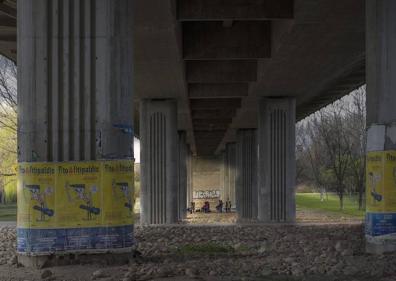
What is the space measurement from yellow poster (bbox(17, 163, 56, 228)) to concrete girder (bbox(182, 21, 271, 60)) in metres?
10.7

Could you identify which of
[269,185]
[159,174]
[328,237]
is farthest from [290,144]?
[328,237]

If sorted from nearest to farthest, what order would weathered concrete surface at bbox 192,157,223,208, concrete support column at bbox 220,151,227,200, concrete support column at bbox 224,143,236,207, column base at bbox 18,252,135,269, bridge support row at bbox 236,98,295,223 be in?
column base at bbox 18,252,135,269, bridge support row at bbox 236,98,295,223, concrete support column at bbox 224,143,236,207, concrete support column at bbox 220,151,227,200, weathered concrete surface at bbox 192,157,223,208

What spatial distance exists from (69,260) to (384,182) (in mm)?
6553

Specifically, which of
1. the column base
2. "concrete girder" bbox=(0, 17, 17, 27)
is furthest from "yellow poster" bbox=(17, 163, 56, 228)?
"concrete girder" bbox=(0, 17, 17, 27)

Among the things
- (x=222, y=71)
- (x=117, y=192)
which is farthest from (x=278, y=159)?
(x=117, y=192)

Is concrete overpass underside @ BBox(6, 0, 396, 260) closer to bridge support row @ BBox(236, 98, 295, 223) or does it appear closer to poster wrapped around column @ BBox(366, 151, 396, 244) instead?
bridge support row @ BBox(236, 98, 295, 223)

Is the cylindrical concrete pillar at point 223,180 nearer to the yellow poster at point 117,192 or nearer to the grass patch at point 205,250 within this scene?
the grass patch at point 205,250

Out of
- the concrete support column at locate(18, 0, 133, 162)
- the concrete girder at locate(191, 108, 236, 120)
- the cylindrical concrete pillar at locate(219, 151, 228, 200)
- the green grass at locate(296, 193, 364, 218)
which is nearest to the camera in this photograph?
the concrete support column at locate(18, 0, 133, 162)

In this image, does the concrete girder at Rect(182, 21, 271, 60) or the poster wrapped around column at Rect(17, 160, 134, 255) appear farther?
the concrete girder at Rect(182, 21, 271, 60)

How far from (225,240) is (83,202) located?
7125mm

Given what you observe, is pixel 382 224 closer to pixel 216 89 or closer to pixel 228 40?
pixel 228 40

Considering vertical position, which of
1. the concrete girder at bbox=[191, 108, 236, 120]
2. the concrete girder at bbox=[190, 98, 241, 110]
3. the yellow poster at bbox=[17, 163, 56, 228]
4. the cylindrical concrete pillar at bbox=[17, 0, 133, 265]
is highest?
the concrete girder at bbox=[190, 98, 241, 110]

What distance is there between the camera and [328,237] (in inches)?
721

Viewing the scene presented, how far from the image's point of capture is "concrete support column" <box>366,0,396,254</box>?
43.6ft
